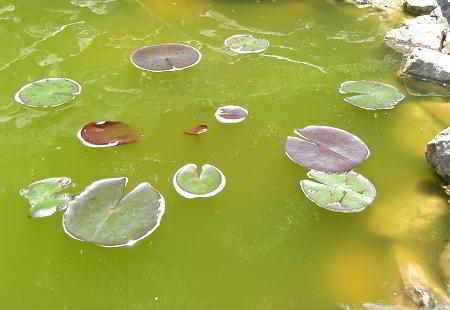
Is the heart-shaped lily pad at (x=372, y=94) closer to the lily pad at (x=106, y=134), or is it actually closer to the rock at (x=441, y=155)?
the rock at (x=441, y=155)

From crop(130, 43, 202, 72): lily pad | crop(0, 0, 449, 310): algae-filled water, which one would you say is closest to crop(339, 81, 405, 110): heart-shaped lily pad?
crop(0, 0, 449, 310): algae-filled water

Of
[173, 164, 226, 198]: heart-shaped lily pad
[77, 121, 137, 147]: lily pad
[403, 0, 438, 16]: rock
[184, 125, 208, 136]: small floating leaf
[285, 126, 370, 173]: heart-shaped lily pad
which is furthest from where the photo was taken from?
[403, 0, 438, 16]: rock

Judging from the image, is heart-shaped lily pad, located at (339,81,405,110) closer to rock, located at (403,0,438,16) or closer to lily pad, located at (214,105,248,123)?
lily pad, located at (214,105,248,123)

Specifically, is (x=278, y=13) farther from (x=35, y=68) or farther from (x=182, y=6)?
(x=35, y=68)

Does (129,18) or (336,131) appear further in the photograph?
(129,18)

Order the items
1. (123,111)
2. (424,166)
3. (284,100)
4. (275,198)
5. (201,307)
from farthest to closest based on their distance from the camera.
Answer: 1. (284,100)
2. (123,111)
3. (424,166)
4. (275,198)
5. (201,307)

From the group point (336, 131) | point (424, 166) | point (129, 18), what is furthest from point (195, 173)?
point (129, 18)

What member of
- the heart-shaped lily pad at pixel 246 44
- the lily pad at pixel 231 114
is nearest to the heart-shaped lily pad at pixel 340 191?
the lily pad at pixel 231 114
